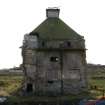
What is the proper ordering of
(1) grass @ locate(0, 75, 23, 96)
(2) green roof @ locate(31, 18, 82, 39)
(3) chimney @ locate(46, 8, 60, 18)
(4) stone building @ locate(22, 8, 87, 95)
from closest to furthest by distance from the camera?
1. (4) stone building @ locate(22, 8, 87, 95)
2. (2) green roof @ locate(31, 18, 82, 39)
3. (1) grass @ locate(0, 75, 23, 96)
4. (3) chimney @ locate(46, 8, 60, 18)

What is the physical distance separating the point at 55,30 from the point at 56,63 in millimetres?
4118

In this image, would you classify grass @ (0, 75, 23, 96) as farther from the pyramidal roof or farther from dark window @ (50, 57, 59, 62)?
the pyramidal roof

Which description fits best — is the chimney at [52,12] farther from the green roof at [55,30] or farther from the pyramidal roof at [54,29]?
the green roof at [55,30]

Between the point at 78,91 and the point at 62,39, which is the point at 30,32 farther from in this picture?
the point at 78,91

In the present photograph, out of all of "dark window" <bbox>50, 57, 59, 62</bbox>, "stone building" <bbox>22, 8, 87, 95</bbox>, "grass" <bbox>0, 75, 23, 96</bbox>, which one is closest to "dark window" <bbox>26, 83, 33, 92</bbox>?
"stone building" <bbox>22, 8, 87, 95</bbox>

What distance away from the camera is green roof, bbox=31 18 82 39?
171ft

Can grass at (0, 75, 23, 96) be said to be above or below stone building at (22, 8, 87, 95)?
below

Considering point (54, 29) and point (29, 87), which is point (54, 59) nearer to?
point (54, 29)

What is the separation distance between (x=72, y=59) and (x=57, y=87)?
12.2 ft

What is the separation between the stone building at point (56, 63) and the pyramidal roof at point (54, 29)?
0.39ft

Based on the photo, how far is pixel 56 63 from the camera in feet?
170

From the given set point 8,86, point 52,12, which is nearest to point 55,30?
point 52,12

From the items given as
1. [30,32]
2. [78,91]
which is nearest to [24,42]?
[30,32]

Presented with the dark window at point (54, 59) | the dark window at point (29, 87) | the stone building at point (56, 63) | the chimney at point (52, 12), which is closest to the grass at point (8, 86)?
the dark window at point (29, 87)
